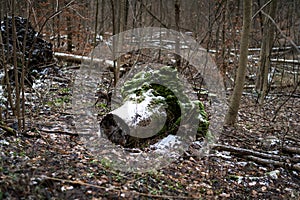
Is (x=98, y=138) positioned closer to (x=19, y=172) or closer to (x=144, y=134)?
Answer: (x=144, y=134)

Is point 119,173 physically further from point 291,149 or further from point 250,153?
point 291,149

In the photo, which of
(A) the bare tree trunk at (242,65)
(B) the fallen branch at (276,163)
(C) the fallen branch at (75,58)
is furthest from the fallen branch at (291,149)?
(C) the fallen branch at (75,58)

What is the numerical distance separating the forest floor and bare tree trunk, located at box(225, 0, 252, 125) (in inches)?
18.0

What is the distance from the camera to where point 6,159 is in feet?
9.59

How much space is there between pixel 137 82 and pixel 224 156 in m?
1.94

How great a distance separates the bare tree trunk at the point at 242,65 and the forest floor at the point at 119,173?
1.50ft

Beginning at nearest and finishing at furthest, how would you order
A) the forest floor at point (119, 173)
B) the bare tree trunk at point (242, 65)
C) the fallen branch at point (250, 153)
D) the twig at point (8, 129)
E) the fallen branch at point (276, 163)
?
the forest floor at point (119, 173) < the twig at point (8, 129) < the fallen branch at point (276, 163) < the fallen branch at point (250, 153) < the bare tree trunk at point (242, 65)

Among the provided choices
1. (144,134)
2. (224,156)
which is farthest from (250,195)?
(144,134)

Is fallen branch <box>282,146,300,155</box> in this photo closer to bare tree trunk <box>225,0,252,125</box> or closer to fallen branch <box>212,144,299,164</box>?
fallen branch <box>212,144,299,164</box>

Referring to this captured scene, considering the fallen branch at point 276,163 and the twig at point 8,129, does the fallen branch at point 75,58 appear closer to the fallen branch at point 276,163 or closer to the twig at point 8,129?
the twig at point 8,129

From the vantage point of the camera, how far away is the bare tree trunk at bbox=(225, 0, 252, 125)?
4.91 meters

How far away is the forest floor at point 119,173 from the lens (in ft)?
8.87

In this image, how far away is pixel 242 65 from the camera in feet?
17.1

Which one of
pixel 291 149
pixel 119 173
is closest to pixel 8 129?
pixel 119 173
